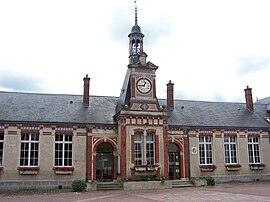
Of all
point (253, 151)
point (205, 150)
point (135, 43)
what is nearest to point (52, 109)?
point (135, 43)

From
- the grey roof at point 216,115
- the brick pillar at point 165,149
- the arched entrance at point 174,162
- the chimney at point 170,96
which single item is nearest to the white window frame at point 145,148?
the brick pillar at point 165,149

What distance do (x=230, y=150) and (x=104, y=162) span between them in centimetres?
986

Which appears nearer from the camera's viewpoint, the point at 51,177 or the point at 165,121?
the point at 51,177

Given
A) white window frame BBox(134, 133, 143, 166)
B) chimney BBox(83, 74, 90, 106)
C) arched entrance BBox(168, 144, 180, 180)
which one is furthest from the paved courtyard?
chimney BBox(83, 74, 90, 106)

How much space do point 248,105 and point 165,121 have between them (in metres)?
9.62

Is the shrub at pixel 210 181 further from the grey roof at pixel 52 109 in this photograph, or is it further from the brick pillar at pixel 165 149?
the grey roof at pixel 52 109

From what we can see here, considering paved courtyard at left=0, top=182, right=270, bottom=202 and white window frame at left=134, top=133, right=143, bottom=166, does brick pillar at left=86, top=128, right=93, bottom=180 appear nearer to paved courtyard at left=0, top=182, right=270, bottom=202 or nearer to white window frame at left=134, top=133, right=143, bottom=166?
paved courtyard at left=0, top=182, right=270, bottom=202

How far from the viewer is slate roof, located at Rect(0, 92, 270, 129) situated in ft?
69.1

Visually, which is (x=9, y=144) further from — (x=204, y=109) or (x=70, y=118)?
(x=204, y=109)

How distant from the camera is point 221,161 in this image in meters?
23.6

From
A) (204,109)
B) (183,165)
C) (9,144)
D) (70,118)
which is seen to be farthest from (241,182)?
(9,144)

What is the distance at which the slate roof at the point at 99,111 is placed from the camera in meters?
21.1

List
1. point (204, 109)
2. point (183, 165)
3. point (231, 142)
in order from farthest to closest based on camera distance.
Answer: point (204, 109) < point (231, 142) < point (183, 165)

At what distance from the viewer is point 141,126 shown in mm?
21109
